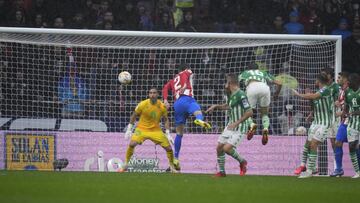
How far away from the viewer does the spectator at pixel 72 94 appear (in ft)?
63.9

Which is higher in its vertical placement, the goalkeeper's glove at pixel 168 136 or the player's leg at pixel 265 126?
the player's leg at pixel 265 126

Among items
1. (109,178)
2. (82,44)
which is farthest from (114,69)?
(109,178)

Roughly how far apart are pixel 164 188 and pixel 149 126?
563 cm

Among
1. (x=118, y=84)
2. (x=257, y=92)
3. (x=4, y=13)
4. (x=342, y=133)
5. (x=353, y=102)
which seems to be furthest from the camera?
(x=4, y=13)

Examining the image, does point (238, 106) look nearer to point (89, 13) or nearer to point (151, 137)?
point (151, 137)

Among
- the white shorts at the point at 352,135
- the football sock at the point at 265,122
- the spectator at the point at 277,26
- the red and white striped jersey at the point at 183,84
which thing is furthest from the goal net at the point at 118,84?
the spectator at the point at 277,26

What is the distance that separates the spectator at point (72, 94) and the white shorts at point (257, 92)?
4181 millimetres

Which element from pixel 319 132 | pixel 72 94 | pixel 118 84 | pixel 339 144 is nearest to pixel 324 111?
pixel 319 132

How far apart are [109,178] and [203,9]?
1000 cm

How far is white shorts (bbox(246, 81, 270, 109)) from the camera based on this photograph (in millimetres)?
17188

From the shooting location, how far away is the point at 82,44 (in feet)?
64.9

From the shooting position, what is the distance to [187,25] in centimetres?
2280

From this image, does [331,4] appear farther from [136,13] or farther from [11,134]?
[11,134]

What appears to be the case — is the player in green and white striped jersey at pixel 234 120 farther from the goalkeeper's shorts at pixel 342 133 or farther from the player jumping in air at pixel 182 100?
the goalkeeper's shorts at pixel 342 133
